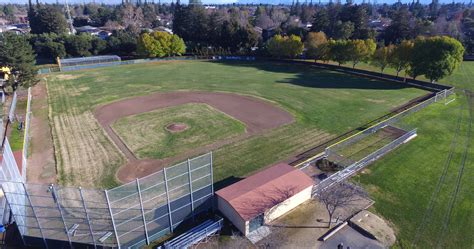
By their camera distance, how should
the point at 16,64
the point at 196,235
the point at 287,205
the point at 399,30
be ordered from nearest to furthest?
the point at 196,235 → the point at 287,205 → the point at 16,64 → the point at 399,30

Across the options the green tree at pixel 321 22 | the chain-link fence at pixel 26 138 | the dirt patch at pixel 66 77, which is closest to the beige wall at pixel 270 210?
the chain-link fence at pixel 26 138

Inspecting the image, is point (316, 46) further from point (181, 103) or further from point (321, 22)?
point (181, 103)

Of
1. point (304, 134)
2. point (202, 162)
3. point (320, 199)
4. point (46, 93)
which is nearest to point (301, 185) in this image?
point (320, 199)

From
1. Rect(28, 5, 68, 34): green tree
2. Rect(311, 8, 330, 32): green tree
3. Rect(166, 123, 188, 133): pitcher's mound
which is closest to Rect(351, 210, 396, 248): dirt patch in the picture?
Rect(166, 123, 188, 133): pitcher's mound

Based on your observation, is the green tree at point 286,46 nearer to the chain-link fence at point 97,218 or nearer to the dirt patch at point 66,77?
the dirt patch at point 66,77

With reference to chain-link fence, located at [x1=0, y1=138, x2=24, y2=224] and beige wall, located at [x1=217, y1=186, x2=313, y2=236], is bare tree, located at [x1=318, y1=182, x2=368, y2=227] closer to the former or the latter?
beige wall, located at [x1=217, y1=186, x2=313, y2=236]

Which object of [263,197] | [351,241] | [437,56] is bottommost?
[351,241]

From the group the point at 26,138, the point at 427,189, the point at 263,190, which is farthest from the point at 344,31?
the point at 26,138
